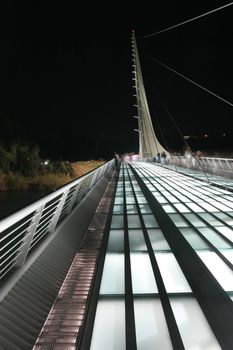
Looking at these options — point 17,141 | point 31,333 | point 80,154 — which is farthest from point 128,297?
point 80,154

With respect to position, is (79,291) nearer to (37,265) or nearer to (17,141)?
(37,265)

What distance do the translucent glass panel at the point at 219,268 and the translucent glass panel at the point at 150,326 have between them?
0.92 meters

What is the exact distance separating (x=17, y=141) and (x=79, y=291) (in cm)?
5605

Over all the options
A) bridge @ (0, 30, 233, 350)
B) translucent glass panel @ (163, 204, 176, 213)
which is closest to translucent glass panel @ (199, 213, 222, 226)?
bridge @ (0, 30, 233, 350)

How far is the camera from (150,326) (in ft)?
12.5

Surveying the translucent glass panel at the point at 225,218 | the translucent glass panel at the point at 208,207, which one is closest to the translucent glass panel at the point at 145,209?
the translucent glass panel at the point at 208,207

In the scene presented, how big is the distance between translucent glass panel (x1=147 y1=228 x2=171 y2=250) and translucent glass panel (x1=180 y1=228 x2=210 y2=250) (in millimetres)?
410

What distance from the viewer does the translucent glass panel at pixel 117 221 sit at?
8.68 m

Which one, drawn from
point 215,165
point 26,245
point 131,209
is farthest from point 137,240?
point 215,165

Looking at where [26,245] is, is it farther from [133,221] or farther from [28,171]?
[28,171]

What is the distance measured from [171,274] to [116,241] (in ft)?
6.66

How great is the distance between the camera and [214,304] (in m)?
4.23

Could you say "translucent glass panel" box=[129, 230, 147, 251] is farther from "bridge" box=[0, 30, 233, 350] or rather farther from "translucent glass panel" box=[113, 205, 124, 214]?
"translucent glass panel" box=[113, 205, 124, 214]

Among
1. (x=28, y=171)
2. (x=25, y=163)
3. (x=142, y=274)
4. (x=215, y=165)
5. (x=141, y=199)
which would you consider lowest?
(x=28, y=171)
